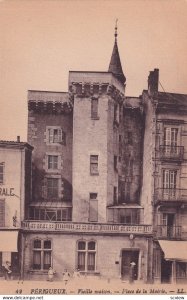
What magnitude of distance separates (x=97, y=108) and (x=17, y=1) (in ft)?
9.76

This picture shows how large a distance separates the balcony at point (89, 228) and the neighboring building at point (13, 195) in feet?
1.24

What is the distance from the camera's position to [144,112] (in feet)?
38.1

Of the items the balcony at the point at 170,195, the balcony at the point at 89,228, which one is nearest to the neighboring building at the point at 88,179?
the balcony at the point at 89,228

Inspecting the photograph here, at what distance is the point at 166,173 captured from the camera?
37.8ft

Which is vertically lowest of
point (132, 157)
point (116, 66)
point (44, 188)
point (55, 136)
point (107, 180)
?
point (44, 188)

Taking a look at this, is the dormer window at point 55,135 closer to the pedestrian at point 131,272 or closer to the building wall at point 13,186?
the building wall at point 13,186

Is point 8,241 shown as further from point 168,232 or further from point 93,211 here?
point 168,232

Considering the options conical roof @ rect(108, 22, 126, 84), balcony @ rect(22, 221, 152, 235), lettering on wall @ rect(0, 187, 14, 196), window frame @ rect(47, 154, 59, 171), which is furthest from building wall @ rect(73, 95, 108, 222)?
lettering on wall @ rect(0, 187, 14, 196)

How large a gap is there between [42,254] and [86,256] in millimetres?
964

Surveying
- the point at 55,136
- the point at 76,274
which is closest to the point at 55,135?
the point at 55,136

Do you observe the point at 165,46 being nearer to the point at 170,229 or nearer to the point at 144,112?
the point at 144,112

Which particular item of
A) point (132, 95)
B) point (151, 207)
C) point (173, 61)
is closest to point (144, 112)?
point (132, 95)

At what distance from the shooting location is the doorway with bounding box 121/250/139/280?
428 inches

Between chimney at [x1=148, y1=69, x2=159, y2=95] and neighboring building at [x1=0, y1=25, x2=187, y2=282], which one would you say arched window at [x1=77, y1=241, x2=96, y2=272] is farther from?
→ chimney at [x1=148, y1=69, x2=159, y2=95]
